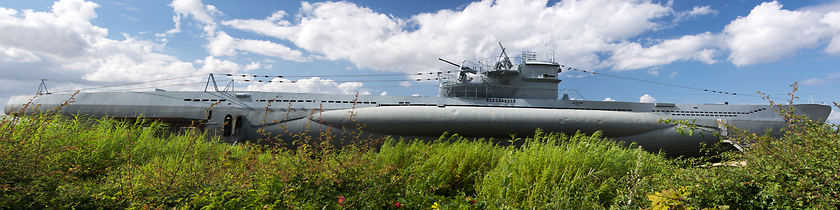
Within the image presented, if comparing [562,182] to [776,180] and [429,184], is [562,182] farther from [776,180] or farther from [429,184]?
[776,180]

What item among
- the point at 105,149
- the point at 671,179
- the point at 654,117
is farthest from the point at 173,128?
the point at 654,117

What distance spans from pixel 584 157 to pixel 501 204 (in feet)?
7.22

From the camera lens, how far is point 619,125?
38.8 ft

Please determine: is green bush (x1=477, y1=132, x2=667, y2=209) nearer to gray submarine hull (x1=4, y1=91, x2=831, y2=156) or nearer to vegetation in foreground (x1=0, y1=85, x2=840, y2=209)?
vegetation in foreground (x1=0, y1=85, x2=840, y2=209)

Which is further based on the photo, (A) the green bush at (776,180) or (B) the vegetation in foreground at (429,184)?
(B) the vegetation in foreground at (429,184)

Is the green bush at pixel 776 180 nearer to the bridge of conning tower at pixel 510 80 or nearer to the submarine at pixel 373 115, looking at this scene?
the submarine at pixel 373 115

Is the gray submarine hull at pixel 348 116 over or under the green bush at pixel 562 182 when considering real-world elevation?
over

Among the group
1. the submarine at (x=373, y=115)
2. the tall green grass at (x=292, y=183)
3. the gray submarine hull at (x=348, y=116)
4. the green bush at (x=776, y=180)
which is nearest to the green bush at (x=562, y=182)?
the tall green grass at (x=292, y=183)

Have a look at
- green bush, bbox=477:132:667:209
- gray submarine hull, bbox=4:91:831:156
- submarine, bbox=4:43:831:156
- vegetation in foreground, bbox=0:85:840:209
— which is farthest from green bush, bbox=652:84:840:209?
gray submarine hull, bbox=4:91:831:156

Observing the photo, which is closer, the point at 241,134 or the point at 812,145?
the point at 812,145

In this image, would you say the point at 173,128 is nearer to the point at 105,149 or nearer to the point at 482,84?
the point at 105,149

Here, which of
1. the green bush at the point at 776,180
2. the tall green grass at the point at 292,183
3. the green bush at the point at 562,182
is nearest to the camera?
the green bush at the point at 776,180

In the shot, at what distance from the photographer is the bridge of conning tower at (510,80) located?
48.3ft

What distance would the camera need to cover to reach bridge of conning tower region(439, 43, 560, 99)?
1473cm
